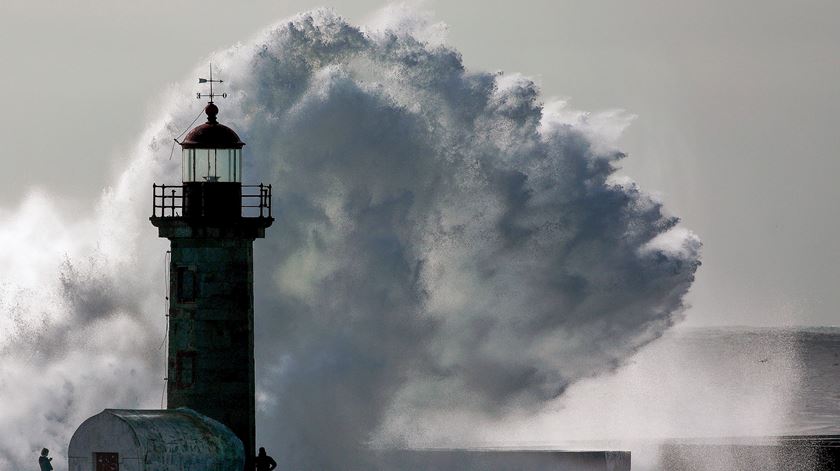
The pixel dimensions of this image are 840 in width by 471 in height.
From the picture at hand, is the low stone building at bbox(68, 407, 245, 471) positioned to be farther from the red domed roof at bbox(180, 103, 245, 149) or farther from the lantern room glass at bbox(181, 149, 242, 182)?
the red domed roof at bbox(180, 103, 245, 149)

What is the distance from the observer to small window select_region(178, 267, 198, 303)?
42094mm

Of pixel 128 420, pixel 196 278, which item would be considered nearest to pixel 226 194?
pixel 196 278

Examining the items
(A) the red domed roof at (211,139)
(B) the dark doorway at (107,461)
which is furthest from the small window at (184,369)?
(A) the red domed roof at (211,139)

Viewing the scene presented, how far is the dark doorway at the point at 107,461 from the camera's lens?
1549 inches

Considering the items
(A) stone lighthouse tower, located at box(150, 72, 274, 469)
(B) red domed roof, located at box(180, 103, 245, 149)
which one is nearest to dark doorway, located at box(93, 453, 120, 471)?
(A) stone lighthouse tower, located at box(150, 72, 274, 469)

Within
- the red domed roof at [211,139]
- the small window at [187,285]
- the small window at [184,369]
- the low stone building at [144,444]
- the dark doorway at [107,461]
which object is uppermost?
the red domed roof at [211,139]

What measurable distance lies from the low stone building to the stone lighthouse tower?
99 centimetres

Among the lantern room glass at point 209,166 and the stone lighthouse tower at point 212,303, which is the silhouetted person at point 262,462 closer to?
the stone lighthouse tower at point 212,303

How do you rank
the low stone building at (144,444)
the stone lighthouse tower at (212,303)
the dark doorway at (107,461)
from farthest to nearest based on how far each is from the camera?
the stone lighthouse tower at (212,303), the dark doorway at (107,461), the low stone building at (144,444)

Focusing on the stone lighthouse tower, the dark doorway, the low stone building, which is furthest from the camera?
the stone lighthouse tower

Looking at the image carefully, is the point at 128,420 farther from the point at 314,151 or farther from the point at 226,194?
the point at 314,151

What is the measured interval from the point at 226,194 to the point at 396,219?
1961 centimetres

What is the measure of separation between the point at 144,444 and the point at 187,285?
13.1ft

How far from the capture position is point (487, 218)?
63.6 metres
